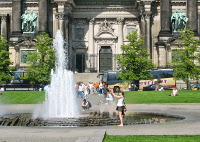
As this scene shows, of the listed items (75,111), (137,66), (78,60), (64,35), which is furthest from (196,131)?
(78,60)

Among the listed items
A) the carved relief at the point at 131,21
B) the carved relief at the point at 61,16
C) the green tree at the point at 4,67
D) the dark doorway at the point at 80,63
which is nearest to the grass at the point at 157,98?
the green tree at the point at 4,67

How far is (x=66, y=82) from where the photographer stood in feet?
86.8

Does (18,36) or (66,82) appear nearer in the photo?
(66,82)

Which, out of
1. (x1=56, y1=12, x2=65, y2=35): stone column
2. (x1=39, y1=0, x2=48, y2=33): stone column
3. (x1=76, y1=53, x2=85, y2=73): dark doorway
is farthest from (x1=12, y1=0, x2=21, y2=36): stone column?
(x1=76, y1=53, x2=85, y2=73): dark doorway

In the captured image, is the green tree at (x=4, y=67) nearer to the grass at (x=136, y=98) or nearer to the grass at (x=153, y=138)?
the grass at (x=136, y=98)

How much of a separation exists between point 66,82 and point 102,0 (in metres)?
42.4

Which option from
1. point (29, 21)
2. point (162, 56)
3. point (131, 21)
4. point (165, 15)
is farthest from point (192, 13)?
point (29, 21)

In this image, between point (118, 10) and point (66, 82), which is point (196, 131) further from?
point (118, 10)

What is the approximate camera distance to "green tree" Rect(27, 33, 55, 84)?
5194 cm

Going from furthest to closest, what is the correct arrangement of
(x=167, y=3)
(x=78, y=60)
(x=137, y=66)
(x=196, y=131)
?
(x=78, y=60), (x=167, y=3), (x=137, y=66), (x=196, y=131)

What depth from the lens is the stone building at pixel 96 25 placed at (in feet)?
197

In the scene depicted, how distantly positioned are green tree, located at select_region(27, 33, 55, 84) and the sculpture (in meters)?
21.0

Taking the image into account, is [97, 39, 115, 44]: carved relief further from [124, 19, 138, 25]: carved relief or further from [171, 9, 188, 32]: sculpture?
[171, 9, 188, 32]: sculpture

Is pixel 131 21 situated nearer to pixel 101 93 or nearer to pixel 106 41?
pixel 106 41
